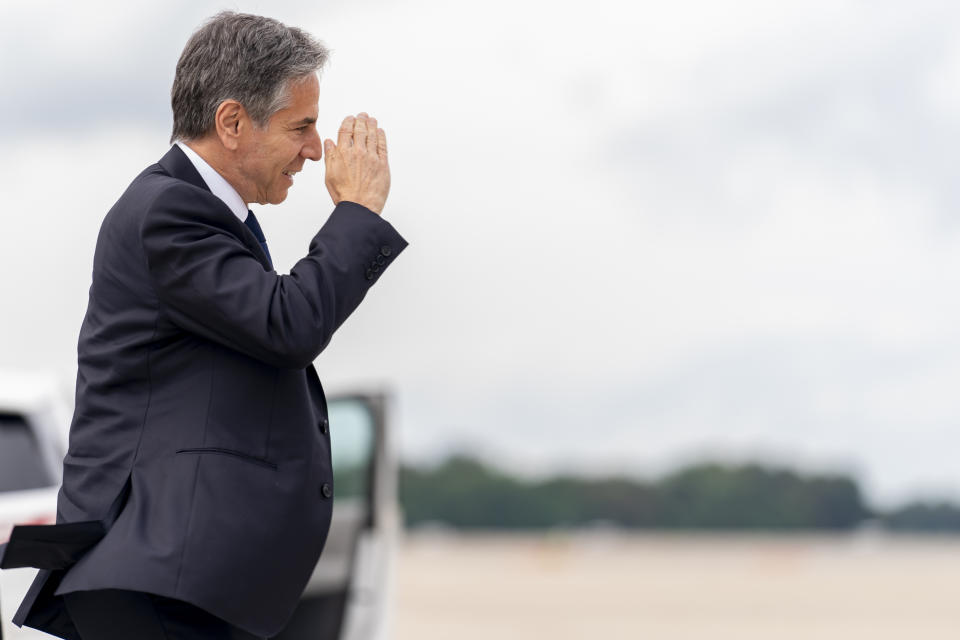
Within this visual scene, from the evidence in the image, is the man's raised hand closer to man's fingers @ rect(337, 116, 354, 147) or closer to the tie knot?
man's fingers @ rect(337, 116, 354, 147)

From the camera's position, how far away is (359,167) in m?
2.15

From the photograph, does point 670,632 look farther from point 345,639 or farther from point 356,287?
point 356,287

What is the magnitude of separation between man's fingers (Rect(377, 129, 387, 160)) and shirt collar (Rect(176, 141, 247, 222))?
0.73ft

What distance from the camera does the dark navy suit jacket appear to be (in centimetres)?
200

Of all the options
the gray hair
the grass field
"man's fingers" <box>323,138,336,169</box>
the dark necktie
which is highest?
the gray hair

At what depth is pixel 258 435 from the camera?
2.06 meters

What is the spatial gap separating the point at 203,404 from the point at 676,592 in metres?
14.5

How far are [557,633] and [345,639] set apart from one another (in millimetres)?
6439

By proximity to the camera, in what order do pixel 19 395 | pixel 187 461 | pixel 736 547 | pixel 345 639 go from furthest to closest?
pixel 736 547, pixel 345 639, pixel 19 395, pixel 187 461

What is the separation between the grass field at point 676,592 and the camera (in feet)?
36.7

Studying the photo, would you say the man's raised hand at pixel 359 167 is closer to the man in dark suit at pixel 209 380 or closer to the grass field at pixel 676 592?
the man in dark suit at pixel 209 380

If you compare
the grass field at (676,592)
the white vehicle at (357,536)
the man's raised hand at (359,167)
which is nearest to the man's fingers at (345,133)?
the man's raised hand at (359,167)

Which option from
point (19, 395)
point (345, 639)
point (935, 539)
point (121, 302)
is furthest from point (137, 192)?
point (935, 539)

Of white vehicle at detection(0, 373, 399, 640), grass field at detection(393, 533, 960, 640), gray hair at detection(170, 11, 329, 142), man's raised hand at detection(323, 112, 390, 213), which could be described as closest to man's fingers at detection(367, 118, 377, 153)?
man's raised hand at detection(323, 112, 390, 213)
